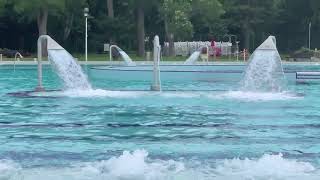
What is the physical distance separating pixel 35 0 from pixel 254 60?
1091 inches

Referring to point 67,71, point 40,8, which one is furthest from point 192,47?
point 67,71

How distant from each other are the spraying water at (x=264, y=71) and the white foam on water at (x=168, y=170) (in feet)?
31.5

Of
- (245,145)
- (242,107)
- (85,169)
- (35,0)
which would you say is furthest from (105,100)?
(35,0)

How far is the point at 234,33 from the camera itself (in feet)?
178

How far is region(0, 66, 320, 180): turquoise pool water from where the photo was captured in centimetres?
765

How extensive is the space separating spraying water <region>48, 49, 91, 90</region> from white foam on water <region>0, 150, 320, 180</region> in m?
10.1

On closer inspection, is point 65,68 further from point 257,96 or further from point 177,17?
point 177,17

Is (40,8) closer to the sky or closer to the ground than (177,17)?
closer to the sky

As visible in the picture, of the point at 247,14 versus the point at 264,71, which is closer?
the point at 264,71

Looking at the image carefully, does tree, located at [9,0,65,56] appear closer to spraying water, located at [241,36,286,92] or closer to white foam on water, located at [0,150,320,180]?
spraying water, located at [241,36,286,92]

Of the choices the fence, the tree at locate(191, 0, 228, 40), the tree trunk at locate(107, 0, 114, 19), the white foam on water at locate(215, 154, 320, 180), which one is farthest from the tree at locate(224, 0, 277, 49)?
the white foam on water at locate(215, 154, 320, 180)

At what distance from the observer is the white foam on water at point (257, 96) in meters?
16.2

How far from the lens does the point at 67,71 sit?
1822 centimetres

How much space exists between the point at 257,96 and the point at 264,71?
1.38 metres
